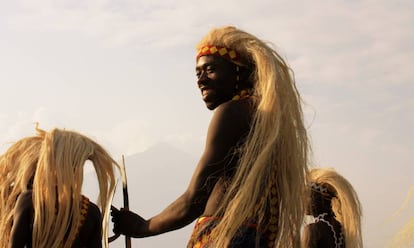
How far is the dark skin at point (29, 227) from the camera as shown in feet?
18.1

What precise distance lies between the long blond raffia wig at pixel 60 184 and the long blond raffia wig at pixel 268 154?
201 cm

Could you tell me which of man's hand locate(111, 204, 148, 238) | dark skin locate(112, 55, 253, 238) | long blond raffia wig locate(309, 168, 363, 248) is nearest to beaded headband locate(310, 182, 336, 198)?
long blond raffia wig locate(309, 168, 363, 248)

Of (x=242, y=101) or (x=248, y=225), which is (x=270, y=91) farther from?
(x=248, y=225)

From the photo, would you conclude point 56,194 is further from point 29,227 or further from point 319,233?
point 319,233

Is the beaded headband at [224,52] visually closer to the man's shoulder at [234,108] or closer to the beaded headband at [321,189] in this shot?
the man's shoulder at [234,108]

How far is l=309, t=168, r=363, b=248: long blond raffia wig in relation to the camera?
7571 mm

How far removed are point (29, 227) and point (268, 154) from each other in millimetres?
2658

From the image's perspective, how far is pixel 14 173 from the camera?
664cm

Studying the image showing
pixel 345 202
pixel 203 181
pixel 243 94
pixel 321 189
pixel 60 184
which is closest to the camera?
pixel 203 181

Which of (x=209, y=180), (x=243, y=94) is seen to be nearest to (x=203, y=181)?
(x=209, y=180)

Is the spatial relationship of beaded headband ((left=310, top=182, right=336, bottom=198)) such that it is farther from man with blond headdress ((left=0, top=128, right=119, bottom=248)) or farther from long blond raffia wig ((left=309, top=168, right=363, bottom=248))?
man with blond headdress ((left=0, top=128, right=119, bottom=248))

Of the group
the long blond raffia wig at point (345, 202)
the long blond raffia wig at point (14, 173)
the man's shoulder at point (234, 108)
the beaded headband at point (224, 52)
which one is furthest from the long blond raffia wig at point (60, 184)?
the long blond raffia wig at point (345, 202)

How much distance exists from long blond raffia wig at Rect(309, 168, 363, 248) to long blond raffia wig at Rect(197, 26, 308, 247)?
3324 millimetres

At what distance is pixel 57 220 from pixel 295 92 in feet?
8.69
